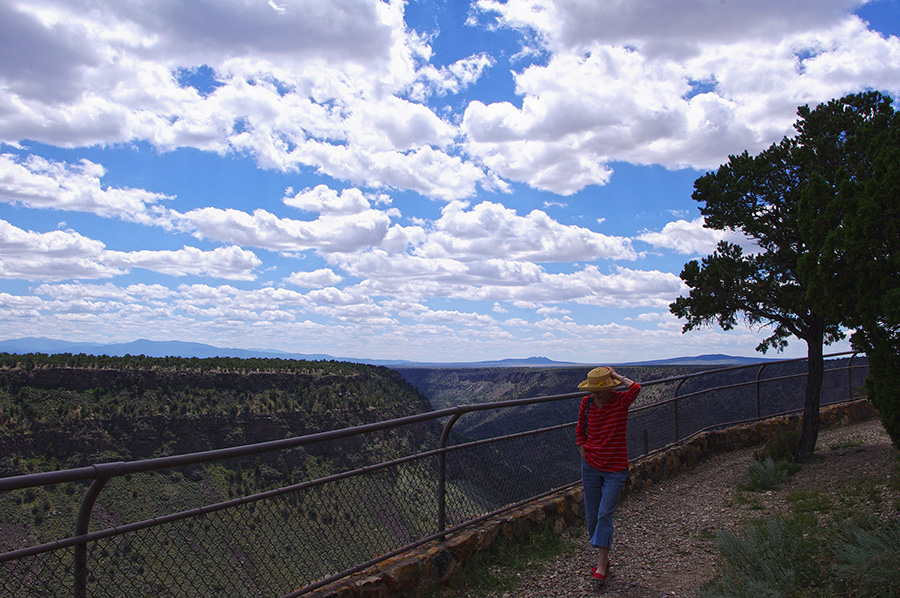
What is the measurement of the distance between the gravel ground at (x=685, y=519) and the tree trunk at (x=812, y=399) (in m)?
0.23

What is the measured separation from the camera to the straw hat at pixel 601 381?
5.32 meters

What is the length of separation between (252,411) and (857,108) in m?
61.9

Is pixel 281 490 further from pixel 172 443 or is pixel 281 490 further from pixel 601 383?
pixel 172 443

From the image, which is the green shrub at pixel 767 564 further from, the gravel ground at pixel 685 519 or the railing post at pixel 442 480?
the railing post at pixel 442 480

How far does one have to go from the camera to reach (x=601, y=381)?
5.38m

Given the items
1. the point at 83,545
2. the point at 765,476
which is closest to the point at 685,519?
the point at 765,476

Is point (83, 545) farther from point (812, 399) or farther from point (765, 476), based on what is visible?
point (812, 399)

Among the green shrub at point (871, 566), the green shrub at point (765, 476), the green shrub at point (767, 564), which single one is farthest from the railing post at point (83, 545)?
the green shrub at point (765, 476)

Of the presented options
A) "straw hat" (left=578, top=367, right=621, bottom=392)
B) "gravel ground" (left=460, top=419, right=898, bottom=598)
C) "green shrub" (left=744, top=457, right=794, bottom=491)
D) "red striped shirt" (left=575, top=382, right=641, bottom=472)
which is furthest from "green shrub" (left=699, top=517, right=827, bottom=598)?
"green shrub" (left=744, top=457, right=794, bottom=491)

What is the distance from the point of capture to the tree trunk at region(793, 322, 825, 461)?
10.5 metres

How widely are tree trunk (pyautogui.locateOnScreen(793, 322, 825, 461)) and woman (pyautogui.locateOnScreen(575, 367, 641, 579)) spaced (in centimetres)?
676

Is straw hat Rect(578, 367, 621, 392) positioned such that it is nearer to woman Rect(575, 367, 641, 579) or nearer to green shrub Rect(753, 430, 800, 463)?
woman Rect(575, 367, 641, 579)

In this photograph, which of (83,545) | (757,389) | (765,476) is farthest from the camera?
(757,389)

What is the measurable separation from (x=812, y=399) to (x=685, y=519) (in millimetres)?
4687
